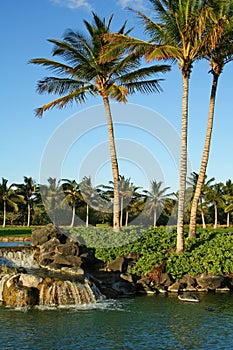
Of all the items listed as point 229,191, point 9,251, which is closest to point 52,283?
point 9,251

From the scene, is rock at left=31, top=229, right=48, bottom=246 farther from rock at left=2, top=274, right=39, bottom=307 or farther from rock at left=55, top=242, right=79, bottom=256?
rock at left=2, top=274, right=39, bottom=307

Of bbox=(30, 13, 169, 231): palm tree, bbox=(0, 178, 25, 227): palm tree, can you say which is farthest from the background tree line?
bbox=(30, 13, 169, 231): palm tree

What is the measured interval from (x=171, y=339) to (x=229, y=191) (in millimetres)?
59143

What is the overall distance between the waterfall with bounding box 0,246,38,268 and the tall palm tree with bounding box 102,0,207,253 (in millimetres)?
7864

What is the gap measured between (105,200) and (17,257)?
4423cm

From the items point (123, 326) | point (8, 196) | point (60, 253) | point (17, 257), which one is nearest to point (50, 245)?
point (60, 253)

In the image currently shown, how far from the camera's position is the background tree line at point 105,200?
6656cm

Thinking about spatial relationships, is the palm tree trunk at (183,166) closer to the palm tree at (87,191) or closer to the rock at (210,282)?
the rock at (210,282)

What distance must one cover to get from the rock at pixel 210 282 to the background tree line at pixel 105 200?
43088 millimetres

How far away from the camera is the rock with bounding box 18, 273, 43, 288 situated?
17.9m

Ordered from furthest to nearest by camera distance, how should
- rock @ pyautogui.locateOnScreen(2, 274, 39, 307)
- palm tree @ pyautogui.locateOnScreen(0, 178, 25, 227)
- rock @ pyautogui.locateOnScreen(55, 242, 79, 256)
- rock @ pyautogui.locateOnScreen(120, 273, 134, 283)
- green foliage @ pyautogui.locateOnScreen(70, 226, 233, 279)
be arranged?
1. palm tree @ pyautogui.locateOnScreen(0, 178, 25, 227)
2. rock @ pyautogui.locateOnScreen(55, 242, 79, 256)
3. green foliage @ pyautogui.locateOnScreen(70, 226, 233, 279)
4. rock @ pyautogui.locateOnScreen(120, 273, 134, 283)
5. rock @ pyautogui.locateOnScreen(2, 274, 39, 307)

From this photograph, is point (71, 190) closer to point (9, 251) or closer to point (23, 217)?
point (23, 217)

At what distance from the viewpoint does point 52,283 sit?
1794 centimetres

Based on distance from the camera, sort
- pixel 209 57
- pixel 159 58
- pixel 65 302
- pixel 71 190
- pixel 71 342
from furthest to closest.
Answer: pixel 71 190 < pixel 209 57 < pixel 159 58 < pixel 65 302 < pixel 71 342
